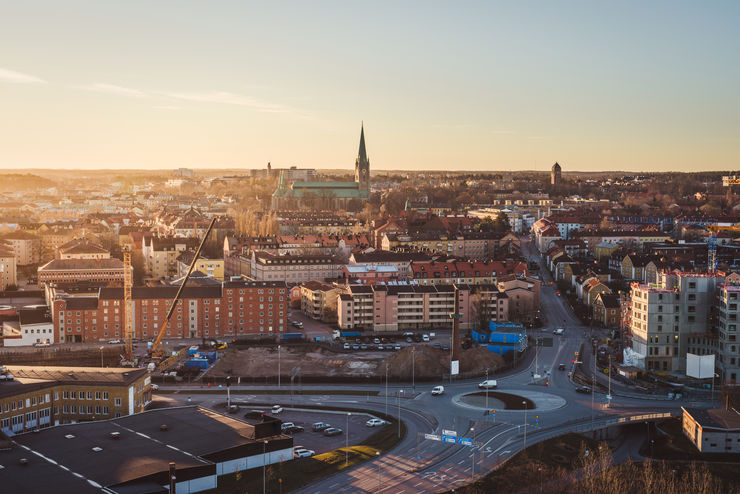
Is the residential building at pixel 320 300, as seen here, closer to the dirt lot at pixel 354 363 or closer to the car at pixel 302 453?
the dirt lot at pixel 354 363

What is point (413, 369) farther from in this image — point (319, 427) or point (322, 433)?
point (322, 433)

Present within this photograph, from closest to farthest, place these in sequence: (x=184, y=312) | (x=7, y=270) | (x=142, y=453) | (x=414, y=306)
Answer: (x=142, y=453) → (x=184, y=312) → (x=414, y=306) → (x=7, y=270)

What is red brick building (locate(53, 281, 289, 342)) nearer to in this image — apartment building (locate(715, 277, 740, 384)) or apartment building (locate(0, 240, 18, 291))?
apartment building (locate(0, 240, 18, 291))

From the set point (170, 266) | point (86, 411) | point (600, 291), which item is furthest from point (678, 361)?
point (170, 266)

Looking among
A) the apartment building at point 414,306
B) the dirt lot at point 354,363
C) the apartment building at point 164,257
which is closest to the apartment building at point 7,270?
the apartment building at point 164,257

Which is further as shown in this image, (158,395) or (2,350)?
(2,350)

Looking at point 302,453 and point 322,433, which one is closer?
point 302,453

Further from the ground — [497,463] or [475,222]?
[475,222]

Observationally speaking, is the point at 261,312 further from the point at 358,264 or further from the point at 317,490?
the point at 317,490

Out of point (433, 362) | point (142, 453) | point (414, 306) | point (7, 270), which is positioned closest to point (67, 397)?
point (142, 453)
